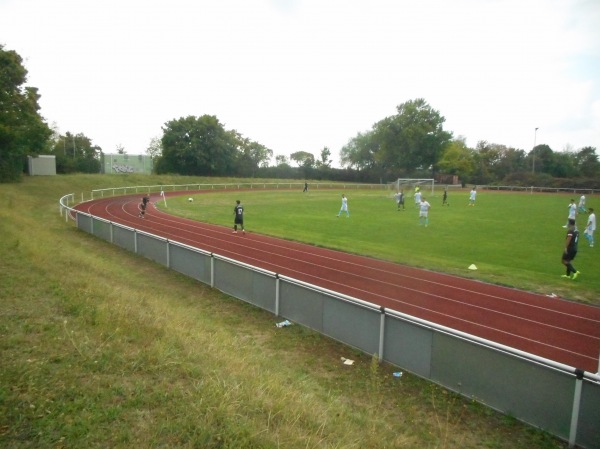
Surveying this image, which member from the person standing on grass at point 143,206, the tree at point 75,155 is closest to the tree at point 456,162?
the tree at point 75,155

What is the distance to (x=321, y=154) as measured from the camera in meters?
125

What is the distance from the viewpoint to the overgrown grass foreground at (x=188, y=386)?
14.3 feet

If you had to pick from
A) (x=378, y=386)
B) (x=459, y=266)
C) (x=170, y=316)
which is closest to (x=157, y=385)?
(x=378, y=386)

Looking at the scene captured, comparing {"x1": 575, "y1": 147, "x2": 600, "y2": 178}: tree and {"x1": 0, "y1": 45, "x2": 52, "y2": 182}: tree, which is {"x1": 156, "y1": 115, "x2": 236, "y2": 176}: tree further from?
{"x1": 575, "y1": 147, "x2": 600, "y2": 178}: tree

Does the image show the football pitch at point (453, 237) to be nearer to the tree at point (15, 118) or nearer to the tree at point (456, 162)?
the tree at point (15, 118)

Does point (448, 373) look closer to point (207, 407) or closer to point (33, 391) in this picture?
point (207, 407)

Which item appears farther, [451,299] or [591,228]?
[591,228]

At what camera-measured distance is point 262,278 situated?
1129 centimetres

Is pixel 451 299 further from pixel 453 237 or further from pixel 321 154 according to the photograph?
pixel 321 154

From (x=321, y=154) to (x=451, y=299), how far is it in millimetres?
115093

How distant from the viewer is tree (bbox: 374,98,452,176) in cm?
8944

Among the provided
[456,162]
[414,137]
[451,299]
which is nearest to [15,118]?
[451,299]

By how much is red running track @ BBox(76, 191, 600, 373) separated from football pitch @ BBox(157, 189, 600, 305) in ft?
3.63

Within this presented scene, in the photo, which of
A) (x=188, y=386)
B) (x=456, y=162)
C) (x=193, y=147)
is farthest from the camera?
(x=456, y=162)
